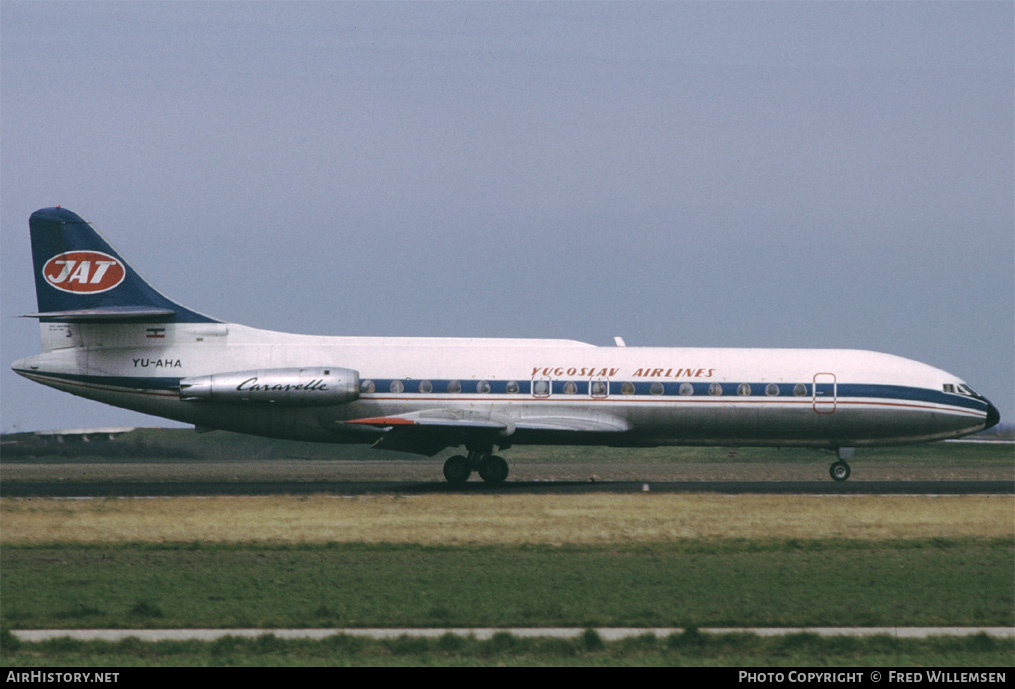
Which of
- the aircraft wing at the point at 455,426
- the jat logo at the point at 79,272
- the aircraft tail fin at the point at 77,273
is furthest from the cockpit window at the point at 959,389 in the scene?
the jat logo at the point at 79,272

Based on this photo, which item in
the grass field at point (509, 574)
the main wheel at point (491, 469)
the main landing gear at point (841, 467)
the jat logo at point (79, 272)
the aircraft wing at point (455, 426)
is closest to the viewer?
the grass field at point (509, 574)

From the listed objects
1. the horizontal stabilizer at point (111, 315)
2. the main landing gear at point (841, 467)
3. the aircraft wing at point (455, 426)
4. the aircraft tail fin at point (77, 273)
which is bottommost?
the main landing gear at point (841, 467)

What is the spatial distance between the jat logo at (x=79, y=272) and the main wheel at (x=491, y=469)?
1240cm

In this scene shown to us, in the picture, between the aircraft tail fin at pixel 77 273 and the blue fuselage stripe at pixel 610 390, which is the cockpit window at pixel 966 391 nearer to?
the blue fuselage stripe at pixel 610 390

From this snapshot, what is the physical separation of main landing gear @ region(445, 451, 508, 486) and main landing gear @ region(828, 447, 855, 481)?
32.3 feet

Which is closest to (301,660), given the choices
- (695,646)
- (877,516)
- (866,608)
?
(695,646)

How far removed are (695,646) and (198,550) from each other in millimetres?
10592

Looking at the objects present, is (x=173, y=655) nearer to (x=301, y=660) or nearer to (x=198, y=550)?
(x=301, y=660)

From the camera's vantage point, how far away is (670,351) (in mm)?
34094

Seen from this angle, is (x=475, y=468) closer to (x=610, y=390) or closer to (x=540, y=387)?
(x=540, y=387)

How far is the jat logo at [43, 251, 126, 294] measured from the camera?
3412 cm

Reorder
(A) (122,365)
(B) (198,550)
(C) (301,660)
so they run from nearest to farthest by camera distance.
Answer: (C) (301,660)
(B) (198,550)
(A) (122,365)

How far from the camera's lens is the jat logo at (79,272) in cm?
3412

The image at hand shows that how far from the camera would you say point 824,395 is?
33.4 meters
